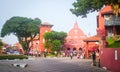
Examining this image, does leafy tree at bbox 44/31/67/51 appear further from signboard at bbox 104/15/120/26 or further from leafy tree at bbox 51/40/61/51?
signboard at bbox 104/15/120/26

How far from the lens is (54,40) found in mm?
85875

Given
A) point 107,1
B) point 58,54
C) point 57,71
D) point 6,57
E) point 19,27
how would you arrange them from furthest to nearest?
1. point 19,27
2. point 58,54
3. point 6,57
4. point 57,71
5. point 107,1

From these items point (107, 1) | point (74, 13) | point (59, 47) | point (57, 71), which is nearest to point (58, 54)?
point (59, 47)

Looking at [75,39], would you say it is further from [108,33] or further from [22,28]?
[108,33]

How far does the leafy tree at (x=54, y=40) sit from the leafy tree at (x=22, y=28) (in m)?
7.86

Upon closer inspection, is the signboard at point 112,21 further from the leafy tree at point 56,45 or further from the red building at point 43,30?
the red building at point 43,30

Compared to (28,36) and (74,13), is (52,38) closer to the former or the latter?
(28,36)

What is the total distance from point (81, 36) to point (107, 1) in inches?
3096

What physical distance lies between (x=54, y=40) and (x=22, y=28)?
12.7 metres

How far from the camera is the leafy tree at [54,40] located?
83.7 m

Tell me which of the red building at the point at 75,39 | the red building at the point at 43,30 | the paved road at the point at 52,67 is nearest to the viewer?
the paved road at the point at 52,67

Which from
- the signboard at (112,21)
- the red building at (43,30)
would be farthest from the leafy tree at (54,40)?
the signboard at (112,21)

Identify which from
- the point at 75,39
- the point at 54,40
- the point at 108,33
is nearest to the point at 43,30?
the point at 75,39

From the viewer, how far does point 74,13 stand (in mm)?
39219
